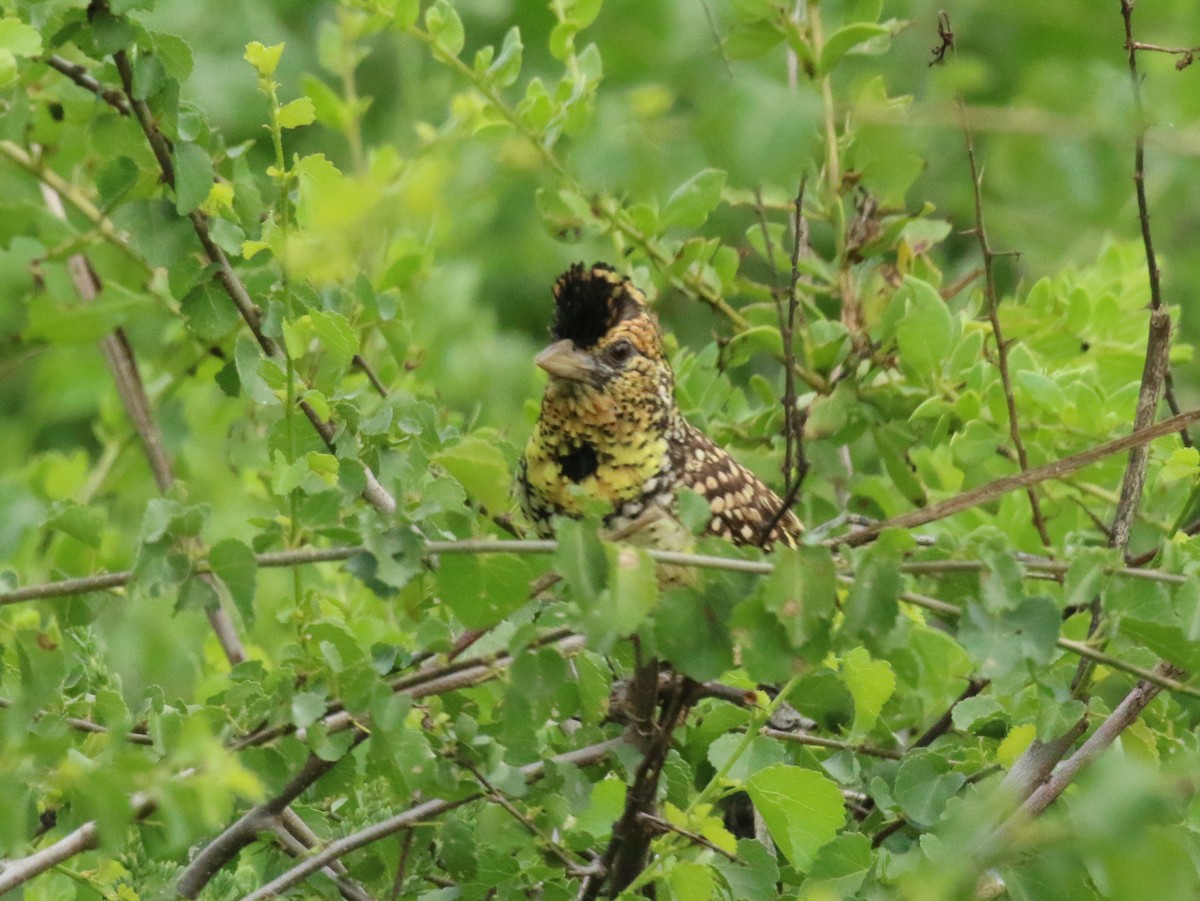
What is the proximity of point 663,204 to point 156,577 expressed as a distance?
3.92 feet

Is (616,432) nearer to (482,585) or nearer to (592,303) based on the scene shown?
(592,303)

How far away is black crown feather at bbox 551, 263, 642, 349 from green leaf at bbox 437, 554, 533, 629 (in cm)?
120

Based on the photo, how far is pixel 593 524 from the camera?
56.7 inches

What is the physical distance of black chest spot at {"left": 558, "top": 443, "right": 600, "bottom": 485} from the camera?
2.61 metres

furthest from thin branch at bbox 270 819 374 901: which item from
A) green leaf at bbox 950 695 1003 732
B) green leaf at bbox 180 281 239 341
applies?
green leaf at bbox 950 695 1003 732

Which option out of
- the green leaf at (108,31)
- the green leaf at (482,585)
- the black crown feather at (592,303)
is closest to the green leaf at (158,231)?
the green leaf at (108,31)

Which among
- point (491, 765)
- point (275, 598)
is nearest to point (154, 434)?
point (275, 598)

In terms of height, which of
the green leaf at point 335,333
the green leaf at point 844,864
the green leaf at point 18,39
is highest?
the green leaf at point 18,39

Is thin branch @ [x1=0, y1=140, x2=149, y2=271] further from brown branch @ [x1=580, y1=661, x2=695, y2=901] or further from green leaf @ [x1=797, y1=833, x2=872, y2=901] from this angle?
green leaf @ [x1=797, y1=833, x2=872, y2=901]

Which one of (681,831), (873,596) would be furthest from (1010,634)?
(681,831)

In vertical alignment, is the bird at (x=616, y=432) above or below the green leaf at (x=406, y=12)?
below

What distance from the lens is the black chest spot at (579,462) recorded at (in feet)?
8.56

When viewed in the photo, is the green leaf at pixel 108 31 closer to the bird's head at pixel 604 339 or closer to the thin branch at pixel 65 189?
the thin branch at pixel 65 189

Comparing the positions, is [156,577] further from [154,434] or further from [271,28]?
[271,28]
